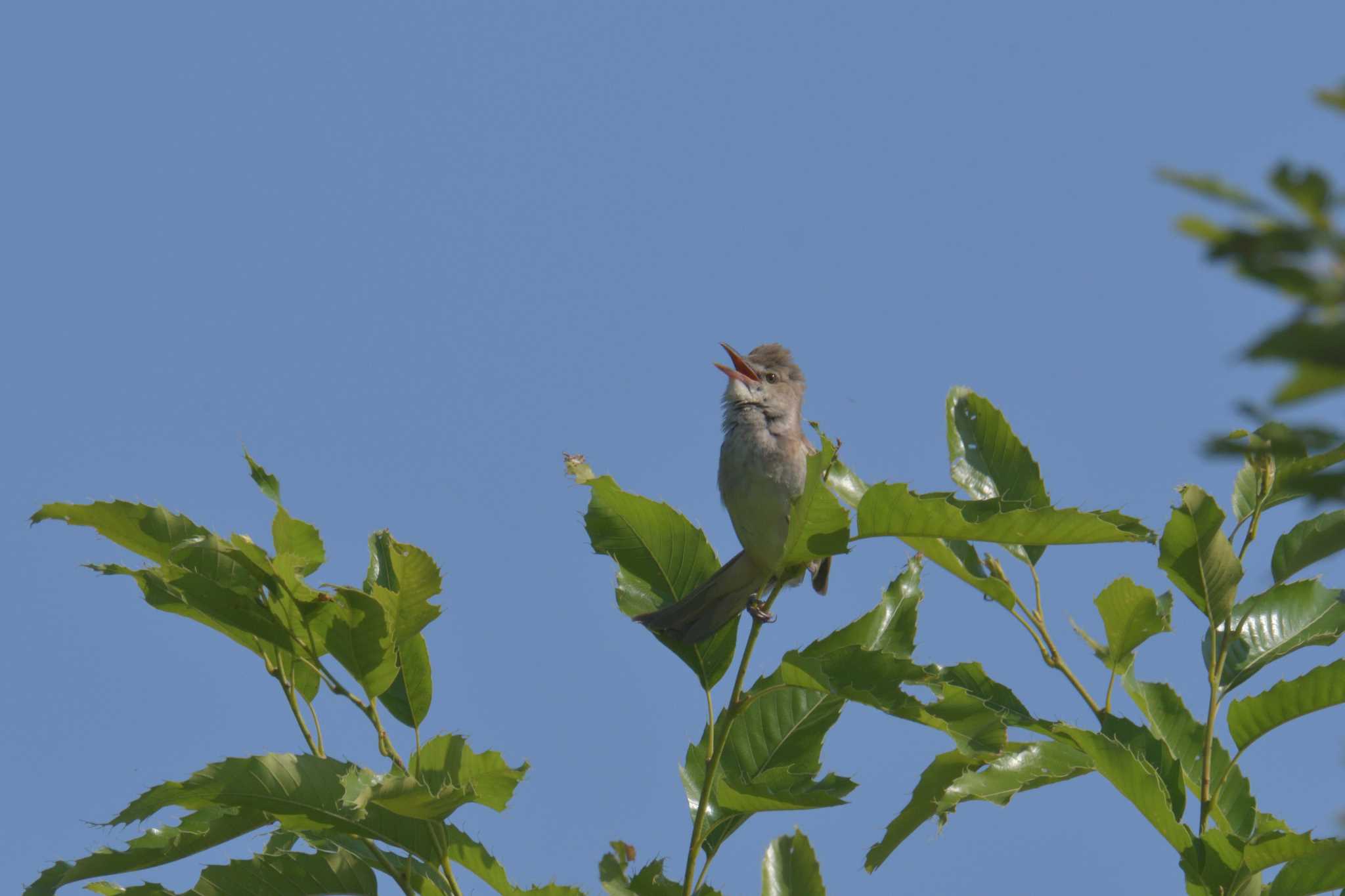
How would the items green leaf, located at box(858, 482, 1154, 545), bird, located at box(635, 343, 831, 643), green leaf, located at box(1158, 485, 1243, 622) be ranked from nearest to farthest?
green leaf, located at box(858, 482, 1154, 545) → green leaf, located at box(1158, 485, 1243, 622) → bird, located at box(635, 343, 831, 643)

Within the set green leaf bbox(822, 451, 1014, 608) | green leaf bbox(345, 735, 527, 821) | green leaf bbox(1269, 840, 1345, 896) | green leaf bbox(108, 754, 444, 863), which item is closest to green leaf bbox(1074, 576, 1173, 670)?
green leaf bbox(822, 451, 1014, 608)

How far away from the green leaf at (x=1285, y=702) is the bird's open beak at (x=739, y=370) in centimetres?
453

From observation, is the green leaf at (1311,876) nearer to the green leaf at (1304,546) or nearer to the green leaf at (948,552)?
the green leaf at (1304,546)

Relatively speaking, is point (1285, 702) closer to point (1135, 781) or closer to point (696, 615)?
point (1135, 781)

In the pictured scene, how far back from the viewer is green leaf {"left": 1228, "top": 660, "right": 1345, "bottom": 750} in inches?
134

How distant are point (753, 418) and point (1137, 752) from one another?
432cm

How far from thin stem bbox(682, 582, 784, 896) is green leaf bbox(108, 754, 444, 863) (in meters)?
0.60

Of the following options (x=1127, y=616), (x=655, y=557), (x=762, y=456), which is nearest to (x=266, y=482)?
(x=655, y=557)

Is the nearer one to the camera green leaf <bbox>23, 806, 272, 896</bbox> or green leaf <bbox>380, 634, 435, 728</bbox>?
green leaf <bbox>23, 806, 272, 896</bbox>

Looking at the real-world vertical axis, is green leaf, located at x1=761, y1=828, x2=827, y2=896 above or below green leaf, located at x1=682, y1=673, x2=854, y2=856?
below

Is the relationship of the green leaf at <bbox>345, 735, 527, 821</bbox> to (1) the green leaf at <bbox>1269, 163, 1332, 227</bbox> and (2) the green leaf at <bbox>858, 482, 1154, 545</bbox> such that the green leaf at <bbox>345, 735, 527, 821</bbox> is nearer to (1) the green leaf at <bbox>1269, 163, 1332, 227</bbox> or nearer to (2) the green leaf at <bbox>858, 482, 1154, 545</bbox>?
(2) the green leaf at <bbox>858, 482, 1154, 545</bbox>

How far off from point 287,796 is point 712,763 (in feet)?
3.27

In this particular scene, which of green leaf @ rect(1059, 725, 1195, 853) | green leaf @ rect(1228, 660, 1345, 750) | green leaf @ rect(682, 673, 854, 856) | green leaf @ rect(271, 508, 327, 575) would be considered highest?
green leaf @ rect(271, 508, 327, 575)

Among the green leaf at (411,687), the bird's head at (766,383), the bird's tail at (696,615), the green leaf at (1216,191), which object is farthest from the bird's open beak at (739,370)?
the green leaf at (1216,191)
